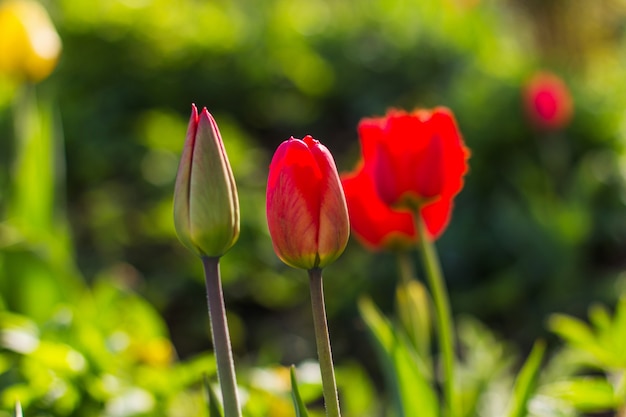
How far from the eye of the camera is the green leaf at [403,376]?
4.20ft

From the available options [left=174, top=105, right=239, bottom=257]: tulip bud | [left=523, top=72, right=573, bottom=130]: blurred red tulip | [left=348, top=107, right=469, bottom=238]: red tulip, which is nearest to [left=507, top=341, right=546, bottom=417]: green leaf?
[left=348, top=107, right=469, bottom=238]: red tulip

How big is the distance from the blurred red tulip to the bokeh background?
0.22ft

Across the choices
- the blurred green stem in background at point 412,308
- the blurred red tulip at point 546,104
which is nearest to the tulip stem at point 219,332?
the blurred green stem in background at point 412,308

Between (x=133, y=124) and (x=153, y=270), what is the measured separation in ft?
3.72

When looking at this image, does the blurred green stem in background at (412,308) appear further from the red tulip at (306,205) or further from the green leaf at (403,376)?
the red tulip at (306,205)

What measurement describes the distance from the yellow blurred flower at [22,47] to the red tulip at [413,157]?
1310 mm

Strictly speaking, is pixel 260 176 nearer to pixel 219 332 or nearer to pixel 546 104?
pixel 546 104

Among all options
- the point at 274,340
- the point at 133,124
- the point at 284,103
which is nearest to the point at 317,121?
the point at 284,103

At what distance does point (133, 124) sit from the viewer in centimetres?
422

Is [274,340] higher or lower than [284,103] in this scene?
lower

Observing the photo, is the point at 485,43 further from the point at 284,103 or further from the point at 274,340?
the point at 274,340

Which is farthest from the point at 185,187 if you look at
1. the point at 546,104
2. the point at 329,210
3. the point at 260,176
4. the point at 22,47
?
the point at 260,176

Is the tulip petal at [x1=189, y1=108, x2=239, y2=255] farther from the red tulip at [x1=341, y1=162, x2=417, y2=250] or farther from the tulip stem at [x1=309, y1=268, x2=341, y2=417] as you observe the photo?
the red tulip at [x1=341, y1=162, x2=417, y2=250]

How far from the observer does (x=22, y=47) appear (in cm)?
230
